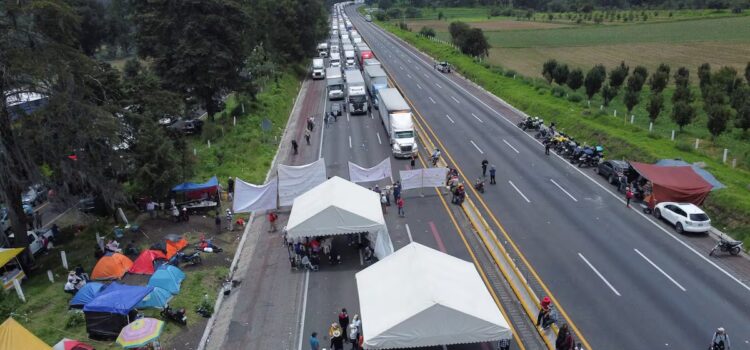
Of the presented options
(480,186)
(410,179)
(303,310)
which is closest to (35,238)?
(303,310)

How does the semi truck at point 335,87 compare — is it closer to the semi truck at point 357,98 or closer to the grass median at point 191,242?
the semi truck at point 357,98

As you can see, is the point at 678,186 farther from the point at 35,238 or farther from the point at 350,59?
the point at 350,59

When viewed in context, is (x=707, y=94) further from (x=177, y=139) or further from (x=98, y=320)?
(x=98, y=320)

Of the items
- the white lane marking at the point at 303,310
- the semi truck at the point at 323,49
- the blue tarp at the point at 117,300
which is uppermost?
the semi truck at the point at 323,49

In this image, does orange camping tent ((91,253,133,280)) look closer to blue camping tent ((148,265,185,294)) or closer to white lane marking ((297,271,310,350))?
blue camping tent ((148,265,185,294))

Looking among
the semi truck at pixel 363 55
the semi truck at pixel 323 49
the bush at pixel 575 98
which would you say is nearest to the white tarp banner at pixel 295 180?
the bush at pixel 575 98

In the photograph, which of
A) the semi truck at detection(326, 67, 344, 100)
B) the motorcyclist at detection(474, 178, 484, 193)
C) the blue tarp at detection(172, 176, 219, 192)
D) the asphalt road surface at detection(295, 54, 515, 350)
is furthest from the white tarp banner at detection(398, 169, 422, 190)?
the semi truck at detection(326, 67, 344, 100)

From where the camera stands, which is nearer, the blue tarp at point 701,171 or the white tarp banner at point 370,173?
the blue tarp at point 701,171
